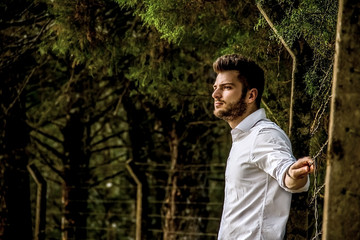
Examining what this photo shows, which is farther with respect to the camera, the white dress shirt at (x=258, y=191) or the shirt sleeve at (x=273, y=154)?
the white dress shirt at (x=258, y=191)

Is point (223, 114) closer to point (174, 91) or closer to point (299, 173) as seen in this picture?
point (299, 173)

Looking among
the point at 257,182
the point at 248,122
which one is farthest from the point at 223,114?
the point at 257,182

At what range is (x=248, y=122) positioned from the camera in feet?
A: 12.2

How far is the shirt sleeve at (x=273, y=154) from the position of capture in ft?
10.4

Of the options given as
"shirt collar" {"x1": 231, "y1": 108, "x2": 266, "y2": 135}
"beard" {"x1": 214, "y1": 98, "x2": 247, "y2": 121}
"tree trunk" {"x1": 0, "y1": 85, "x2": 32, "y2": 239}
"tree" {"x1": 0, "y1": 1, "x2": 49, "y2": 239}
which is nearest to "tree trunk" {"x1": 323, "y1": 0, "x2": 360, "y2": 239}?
"shirt collar" {"x1": 231, "y1": 108, "x2": 266, "y2": 135}

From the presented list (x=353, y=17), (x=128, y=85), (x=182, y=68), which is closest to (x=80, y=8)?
(x=182, y=68)

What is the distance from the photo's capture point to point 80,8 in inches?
305

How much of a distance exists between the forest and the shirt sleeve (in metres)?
0.25

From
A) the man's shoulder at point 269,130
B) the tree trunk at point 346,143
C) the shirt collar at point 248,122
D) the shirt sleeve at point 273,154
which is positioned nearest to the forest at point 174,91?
the tree trunk at point 346,143

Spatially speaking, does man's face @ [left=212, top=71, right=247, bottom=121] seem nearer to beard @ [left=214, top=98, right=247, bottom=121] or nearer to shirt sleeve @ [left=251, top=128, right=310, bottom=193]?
beard @ [left=214, top=98, right=247, bottom=121]

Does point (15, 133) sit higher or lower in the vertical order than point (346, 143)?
higher

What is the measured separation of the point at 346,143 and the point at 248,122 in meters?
0.93

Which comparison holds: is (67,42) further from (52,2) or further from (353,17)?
(353,17)

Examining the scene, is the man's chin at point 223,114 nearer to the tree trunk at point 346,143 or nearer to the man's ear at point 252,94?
the man's ear at point 252,94
